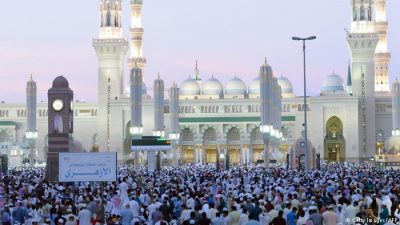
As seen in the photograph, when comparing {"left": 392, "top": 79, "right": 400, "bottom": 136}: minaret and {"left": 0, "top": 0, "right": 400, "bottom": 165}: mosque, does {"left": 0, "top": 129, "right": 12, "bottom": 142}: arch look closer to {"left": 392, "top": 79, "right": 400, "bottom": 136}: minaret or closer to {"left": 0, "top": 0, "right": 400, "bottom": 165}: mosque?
{"left": 0, "top": 0, "right": 400, "bottom": 165}: mosque

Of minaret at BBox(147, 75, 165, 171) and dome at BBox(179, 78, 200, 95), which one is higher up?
dome at BBox(179, 78, 200, 95)

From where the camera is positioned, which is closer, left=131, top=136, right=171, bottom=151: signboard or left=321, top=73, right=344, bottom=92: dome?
left=131, top=136, right=171, bottom=151: signboard

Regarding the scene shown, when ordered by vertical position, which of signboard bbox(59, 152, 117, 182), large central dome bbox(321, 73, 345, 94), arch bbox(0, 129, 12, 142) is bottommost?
signboard bbox(59, 152, 117, 182)

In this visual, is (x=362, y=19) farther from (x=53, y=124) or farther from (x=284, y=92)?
(x=53, y=124)

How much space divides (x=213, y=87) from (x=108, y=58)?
1302cm

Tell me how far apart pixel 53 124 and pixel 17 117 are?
4815cm

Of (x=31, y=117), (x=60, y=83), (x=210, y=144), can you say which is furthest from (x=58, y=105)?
(x=210, y=144)

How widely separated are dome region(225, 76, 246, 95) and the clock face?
5084 centimetres

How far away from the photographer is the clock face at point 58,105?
45688 mm

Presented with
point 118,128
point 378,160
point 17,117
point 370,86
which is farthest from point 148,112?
point 378,160

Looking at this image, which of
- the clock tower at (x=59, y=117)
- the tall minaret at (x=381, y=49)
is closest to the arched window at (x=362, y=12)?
the tall minaret at (x=381, y=49)

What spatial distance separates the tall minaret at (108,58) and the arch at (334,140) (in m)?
18.2

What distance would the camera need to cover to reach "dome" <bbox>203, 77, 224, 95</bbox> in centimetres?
9625

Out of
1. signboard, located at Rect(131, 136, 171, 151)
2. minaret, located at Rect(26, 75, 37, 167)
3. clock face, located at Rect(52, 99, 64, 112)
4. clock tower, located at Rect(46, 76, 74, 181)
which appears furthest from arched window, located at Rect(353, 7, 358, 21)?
clock face, located at Rect(52, 99, 64, 112)
